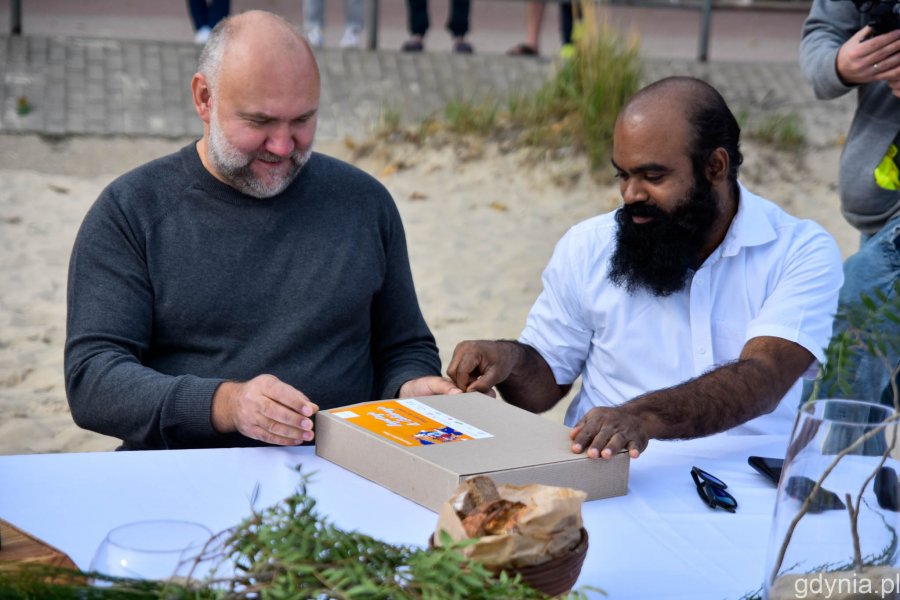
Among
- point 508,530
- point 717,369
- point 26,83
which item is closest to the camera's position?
point 508,530

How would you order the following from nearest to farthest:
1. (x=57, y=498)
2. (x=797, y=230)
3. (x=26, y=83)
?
(x=57, y=498) → (x=797, y=230) → (x=26, y=83)

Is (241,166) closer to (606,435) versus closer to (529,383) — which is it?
(529,383)

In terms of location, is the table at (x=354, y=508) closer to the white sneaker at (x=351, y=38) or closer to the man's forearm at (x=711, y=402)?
the man's forearm at (x=711, y=402)

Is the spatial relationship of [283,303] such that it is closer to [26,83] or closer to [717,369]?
[717,369]

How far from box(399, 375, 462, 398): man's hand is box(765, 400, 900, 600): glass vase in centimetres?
104

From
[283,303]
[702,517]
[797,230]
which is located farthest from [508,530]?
[797,230]

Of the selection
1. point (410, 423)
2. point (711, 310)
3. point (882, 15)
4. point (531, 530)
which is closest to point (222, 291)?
point (410, 423)

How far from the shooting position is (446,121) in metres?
7.34

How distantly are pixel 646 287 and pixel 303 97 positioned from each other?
911 millimetres

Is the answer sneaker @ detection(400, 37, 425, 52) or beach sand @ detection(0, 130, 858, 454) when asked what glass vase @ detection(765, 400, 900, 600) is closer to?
beach sand @ detection(0, 130, 858, 454)

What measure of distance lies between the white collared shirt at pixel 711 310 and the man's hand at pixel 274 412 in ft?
3.25

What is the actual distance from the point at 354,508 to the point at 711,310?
1204mm

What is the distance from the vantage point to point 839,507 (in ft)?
4.07

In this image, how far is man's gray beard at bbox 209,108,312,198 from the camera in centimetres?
255
